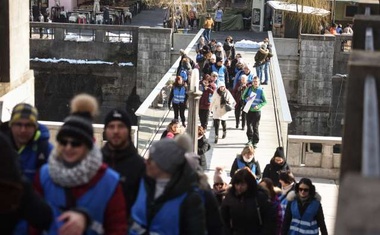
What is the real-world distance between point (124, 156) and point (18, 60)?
452 inches

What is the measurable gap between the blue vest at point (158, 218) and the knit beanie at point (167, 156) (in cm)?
16

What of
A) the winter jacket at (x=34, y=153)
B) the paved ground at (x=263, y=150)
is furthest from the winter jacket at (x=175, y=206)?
the paved ground at (x=263, y=150)

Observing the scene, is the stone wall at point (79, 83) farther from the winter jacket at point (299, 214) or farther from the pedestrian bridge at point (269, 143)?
the winter jacket at point (299, 214)

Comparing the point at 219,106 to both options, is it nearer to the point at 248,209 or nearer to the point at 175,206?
the point at 248,209

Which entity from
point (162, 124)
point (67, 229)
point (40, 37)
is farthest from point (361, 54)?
point (40, 37)

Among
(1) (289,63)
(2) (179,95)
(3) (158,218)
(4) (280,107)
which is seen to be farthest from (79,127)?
(1) (289,63)

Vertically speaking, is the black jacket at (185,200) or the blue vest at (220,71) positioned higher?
the black jacket at (185,200)

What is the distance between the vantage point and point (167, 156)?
15.4ft

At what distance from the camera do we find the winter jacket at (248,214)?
7098 mm

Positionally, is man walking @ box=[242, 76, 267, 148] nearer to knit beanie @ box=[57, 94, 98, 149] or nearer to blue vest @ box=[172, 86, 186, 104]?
blue vest @ box=[172, 86, 186, 104]

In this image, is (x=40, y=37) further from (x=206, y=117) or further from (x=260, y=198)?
(x=260, y=198)

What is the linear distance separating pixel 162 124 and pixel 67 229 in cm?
1648

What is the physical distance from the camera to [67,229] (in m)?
4.23

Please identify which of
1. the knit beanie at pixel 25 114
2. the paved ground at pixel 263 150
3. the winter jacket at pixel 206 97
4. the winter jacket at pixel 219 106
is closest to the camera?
the knit beanie at pixel 25 114
